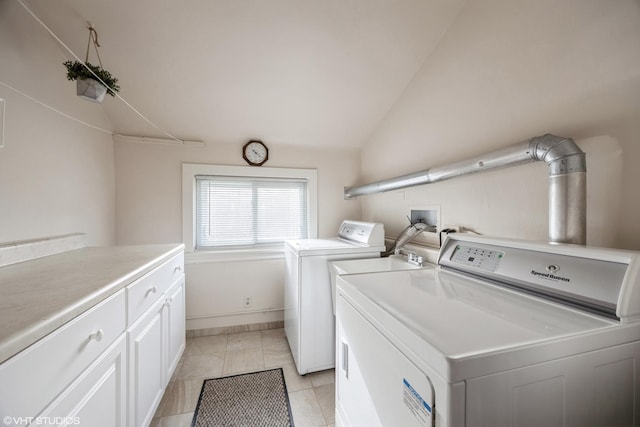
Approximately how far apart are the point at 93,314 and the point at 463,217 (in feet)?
6.18

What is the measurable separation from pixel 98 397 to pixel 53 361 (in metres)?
0.32

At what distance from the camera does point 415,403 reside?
2.00ft

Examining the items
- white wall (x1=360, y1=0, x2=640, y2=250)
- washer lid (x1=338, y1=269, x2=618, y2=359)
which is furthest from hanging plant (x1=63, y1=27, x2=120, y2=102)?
white wall (x1=360, y1=0, x2=640, y2=250)

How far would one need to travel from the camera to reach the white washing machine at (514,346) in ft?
1.72

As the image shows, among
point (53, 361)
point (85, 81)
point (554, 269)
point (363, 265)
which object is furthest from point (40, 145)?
point (554, 269)

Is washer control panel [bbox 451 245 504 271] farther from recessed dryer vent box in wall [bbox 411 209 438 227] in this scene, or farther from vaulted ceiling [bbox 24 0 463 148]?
vaulted ceiling [bbox 24 0 463 148]

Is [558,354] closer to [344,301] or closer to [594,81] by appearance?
[344,301]

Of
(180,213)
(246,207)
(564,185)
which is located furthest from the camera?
(246,207)

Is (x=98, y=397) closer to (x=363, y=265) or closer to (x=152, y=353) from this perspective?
(x=152, y=353)

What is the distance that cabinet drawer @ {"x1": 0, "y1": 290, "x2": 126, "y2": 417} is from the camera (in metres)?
0.54

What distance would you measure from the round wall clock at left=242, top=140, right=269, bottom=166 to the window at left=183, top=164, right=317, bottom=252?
0.28 ft

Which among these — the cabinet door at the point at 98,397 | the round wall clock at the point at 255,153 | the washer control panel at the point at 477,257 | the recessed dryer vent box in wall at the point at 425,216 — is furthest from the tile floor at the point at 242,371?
the round wall clock at the point at 255,153

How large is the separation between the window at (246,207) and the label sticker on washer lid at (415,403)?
2122 millimetres

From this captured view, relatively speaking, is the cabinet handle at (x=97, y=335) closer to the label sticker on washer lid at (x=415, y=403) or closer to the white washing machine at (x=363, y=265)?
the label sticker on washer lid at (x=415, y=403)
